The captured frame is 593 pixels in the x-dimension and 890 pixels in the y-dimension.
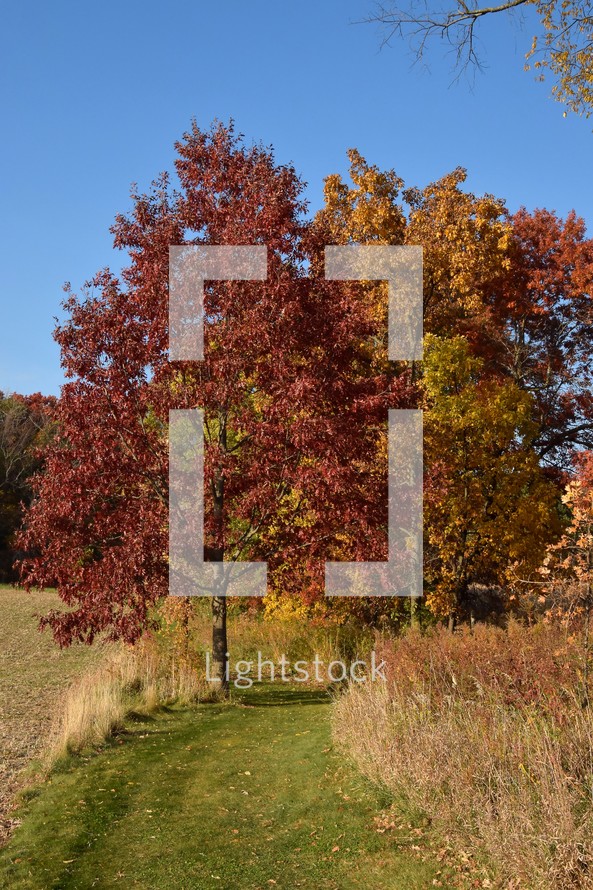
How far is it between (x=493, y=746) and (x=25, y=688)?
10677 millimetres

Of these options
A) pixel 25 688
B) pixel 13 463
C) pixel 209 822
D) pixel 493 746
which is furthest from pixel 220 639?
pixel 13 463

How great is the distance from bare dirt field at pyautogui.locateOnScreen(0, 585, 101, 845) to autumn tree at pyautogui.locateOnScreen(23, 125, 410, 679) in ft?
4.99

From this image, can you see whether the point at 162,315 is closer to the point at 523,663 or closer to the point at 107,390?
the point at 107,390

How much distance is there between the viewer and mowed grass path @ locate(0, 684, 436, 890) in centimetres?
620

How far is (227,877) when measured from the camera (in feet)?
20.4

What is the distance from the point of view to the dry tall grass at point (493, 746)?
17.6 ft

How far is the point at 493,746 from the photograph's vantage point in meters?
6.53

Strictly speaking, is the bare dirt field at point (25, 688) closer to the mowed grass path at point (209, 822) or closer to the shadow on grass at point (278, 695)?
the mowed grass path at point (209, 822)

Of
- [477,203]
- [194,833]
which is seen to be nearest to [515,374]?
[477,203]

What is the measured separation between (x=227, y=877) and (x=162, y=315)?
7762mm

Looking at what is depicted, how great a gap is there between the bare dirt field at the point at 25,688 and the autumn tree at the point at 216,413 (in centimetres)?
152
